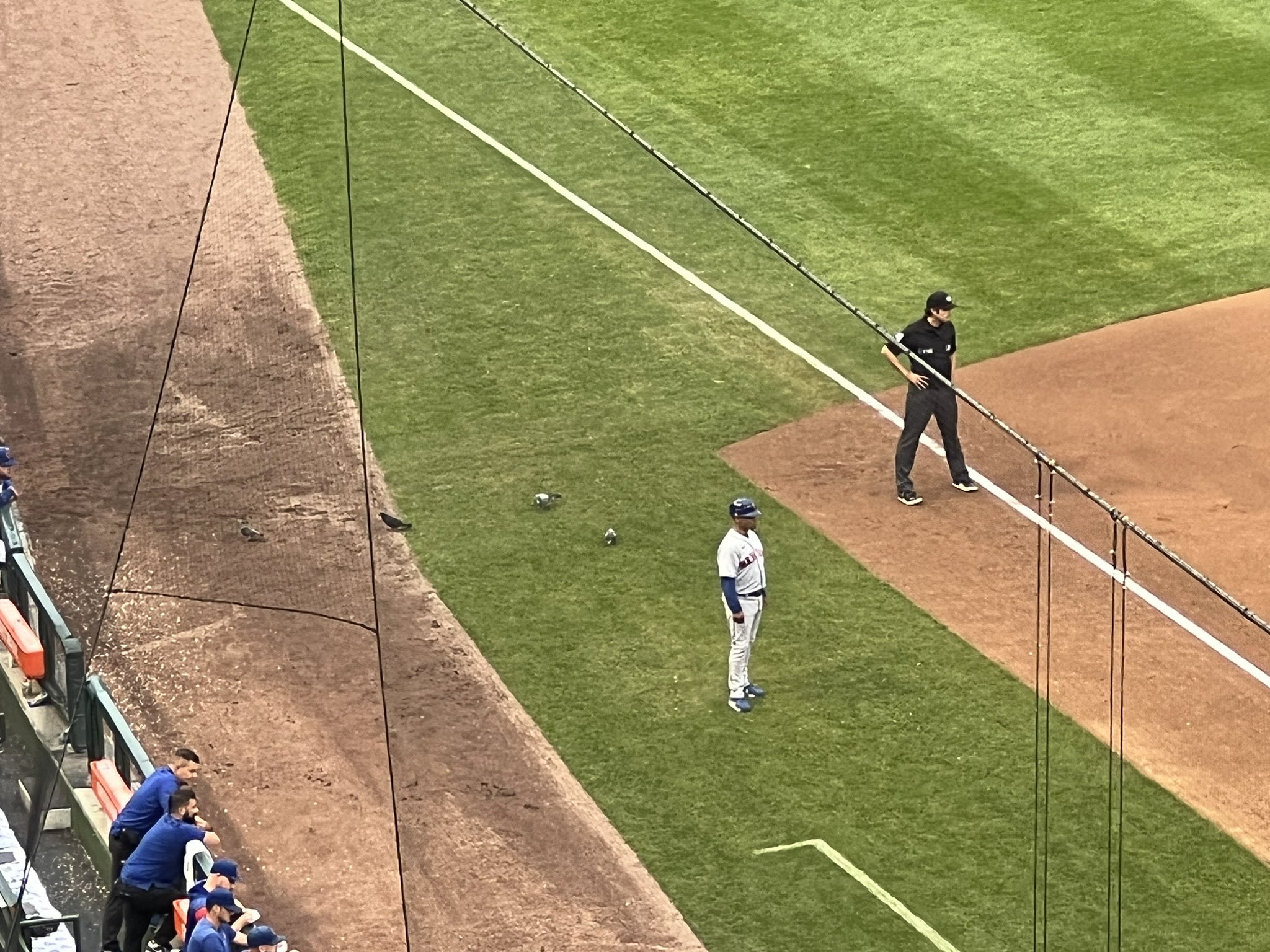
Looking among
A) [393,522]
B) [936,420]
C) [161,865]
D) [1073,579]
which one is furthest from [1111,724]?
[161,865]

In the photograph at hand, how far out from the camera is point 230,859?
1090 centimetres

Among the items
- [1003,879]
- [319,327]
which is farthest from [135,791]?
[1003,879]

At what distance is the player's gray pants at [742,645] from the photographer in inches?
434

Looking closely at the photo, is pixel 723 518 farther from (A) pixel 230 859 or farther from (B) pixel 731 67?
(B) pixel 731 67

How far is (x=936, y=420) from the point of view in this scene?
404 inches

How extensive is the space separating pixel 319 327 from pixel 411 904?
2.70 meters

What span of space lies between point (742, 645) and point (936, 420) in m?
1.54

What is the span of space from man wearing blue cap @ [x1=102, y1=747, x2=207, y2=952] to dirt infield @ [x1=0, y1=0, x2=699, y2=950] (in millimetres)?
667

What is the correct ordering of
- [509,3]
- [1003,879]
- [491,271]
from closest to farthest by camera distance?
[1003,879] → [491,271] → [509,3]

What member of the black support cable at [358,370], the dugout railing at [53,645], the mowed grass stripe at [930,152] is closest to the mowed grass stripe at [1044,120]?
the mowed grass stripe at [930,152]

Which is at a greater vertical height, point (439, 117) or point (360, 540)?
point (439, 117)

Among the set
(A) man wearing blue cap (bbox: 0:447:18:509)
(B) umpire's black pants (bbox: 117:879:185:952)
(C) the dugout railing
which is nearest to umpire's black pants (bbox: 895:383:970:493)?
(B) umpire's black pants (bbox: 117:879:185:952)

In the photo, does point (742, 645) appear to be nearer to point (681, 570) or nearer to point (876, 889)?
point (681, 570)

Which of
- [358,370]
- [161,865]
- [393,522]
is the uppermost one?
[358,370]
